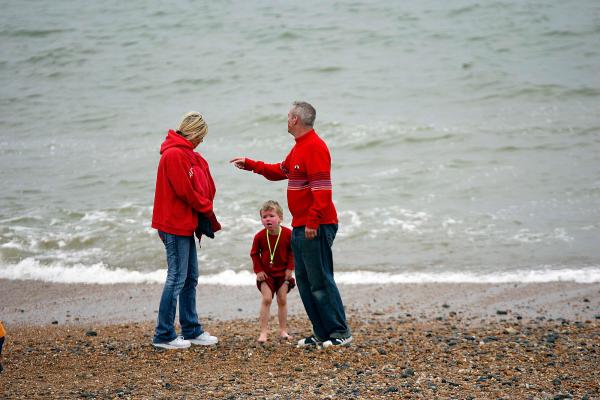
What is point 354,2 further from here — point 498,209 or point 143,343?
point 143,343

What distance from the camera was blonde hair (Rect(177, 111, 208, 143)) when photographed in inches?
245

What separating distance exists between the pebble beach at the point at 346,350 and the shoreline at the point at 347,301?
0.02 meters

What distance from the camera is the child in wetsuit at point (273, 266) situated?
6.71 meters

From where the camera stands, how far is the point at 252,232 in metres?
11.4

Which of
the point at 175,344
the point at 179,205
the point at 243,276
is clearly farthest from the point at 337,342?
the point at 243,276

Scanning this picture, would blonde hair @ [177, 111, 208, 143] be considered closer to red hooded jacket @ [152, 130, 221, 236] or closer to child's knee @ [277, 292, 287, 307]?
red hooded jacket @ [152, 130, 221, 236]

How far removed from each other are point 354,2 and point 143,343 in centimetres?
2139

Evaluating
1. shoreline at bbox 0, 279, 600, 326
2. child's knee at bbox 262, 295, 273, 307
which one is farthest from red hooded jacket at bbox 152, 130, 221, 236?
shoreline at bbox 0, 279, 600, 326

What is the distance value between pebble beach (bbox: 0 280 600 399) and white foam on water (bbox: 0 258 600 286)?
11.8 inches

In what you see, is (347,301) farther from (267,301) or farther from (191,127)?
(191,127)

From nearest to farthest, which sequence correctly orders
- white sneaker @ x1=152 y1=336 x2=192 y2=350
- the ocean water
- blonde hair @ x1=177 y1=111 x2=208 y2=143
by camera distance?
1. blonde hair @ x1=177 y1=111 x2=208 y2=143
2. white sneaker @ x1=152 y1=336 x2=192 y2=350
3. the ocean water

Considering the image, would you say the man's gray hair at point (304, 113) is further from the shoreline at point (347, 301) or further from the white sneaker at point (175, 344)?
the shoreline at point (347, 301)

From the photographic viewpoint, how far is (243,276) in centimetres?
973

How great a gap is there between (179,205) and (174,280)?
62 centimetres
